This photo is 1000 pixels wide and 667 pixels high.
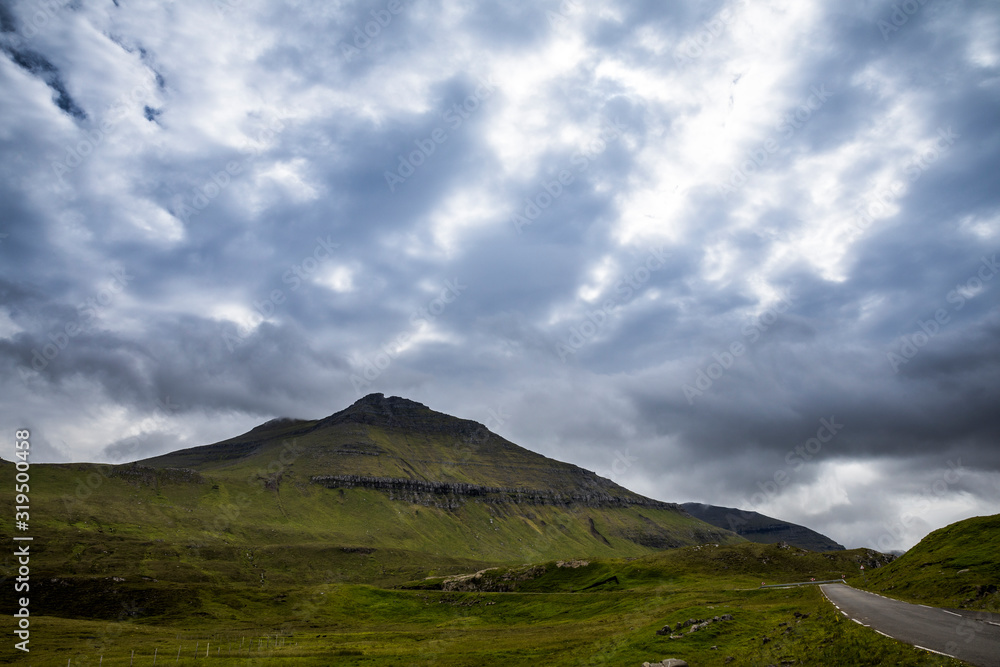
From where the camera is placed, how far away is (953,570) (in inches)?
2360

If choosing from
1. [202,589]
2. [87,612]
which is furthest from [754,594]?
[87,612]

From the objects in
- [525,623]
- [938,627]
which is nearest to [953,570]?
[938,627]

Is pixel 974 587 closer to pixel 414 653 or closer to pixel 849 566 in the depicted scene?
pixel 414 653

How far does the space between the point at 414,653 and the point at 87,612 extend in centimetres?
10572

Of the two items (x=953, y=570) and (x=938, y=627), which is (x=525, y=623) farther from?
(x=938, y=627)

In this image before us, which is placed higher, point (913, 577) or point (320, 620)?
point (913, 577)

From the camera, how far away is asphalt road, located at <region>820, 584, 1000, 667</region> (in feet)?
84.3

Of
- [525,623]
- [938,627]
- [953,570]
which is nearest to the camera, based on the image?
[938,627]

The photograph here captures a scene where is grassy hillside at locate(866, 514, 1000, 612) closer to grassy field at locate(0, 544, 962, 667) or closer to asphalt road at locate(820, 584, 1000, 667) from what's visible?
asphalt road at locate(820, 584, 1000, 667)

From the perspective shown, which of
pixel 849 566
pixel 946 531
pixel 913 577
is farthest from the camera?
pixel 849 566

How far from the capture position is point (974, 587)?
50.2m

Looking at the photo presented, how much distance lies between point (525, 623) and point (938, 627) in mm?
86369

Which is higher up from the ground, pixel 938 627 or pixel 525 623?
pixel 938 627

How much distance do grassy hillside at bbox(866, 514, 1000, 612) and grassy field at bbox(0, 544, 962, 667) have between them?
33.7ft
